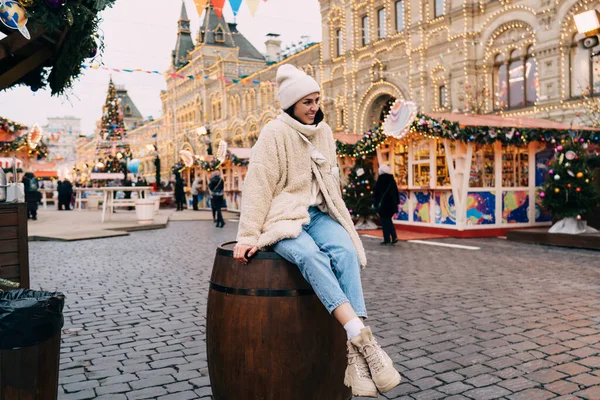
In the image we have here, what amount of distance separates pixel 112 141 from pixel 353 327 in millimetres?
40602

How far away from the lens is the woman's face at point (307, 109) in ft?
9.66

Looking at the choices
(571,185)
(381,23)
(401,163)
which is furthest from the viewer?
(381,23)

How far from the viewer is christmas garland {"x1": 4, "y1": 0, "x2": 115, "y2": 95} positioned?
359 cm

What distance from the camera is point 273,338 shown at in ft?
8.12

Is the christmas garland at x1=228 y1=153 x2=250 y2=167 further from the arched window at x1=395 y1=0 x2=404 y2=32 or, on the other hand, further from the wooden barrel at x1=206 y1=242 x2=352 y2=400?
the wooden barrel at x1=206 y1=242 x2=352 y2=400

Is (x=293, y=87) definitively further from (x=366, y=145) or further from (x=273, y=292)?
(x=366, y=145)

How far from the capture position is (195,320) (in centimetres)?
490

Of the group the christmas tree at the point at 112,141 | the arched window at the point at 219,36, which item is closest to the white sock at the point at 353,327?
the christmas tree at the point at 112,141

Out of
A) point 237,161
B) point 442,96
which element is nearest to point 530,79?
point 442,96

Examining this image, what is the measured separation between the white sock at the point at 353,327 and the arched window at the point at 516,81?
18.7m

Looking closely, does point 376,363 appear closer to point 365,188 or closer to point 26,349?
point 26,349

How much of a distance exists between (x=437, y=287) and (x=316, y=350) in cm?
411

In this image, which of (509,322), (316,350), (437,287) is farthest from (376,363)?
(437,287)

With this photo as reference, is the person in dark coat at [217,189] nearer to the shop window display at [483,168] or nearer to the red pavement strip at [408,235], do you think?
the red pavement strip at [408,235]
